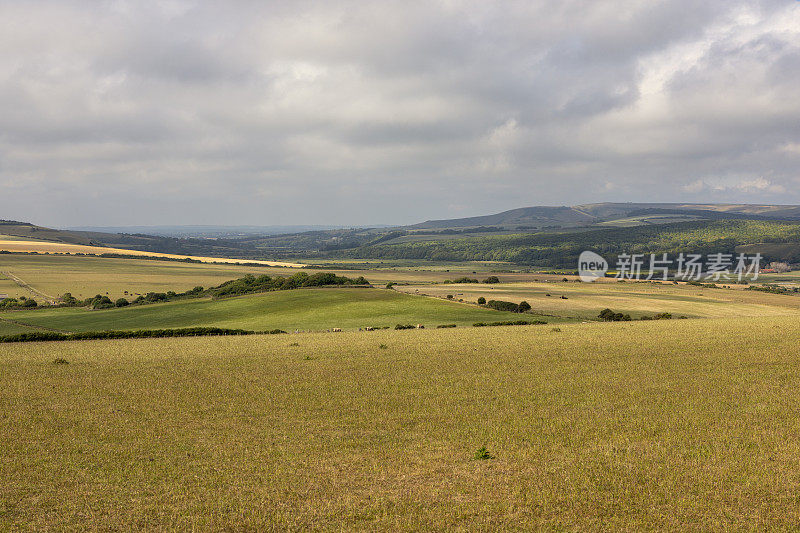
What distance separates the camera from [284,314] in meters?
77.6

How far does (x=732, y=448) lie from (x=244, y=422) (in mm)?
18770

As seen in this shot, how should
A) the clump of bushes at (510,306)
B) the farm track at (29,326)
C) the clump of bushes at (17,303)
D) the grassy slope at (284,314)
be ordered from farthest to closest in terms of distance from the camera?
the clump of bushes at (17,303)
the clump of bushes at (510,306)
the grassy slope at (284,314)
the farm track at (29,326)

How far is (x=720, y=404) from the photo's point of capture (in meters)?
24.0

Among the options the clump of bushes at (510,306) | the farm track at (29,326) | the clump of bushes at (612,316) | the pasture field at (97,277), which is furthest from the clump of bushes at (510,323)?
the pasture field at (97,277)

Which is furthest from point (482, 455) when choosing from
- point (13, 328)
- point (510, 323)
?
point (13, 328)

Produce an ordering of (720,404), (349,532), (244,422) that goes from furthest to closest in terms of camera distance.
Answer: (720,404), (244,422), (349,532)

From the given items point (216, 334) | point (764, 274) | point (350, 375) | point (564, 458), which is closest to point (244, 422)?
point (350, 375)

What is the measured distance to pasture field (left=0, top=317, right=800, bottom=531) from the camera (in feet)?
44.5

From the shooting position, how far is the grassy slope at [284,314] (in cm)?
7025

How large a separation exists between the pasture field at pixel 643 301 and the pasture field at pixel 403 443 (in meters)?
45.2

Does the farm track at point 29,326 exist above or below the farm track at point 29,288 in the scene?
below

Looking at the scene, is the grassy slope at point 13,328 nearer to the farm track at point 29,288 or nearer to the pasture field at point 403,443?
the farm track at point 29,288

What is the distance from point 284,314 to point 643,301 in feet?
210

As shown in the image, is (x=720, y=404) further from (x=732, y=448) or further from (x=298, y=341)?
(x=298, y=341)
